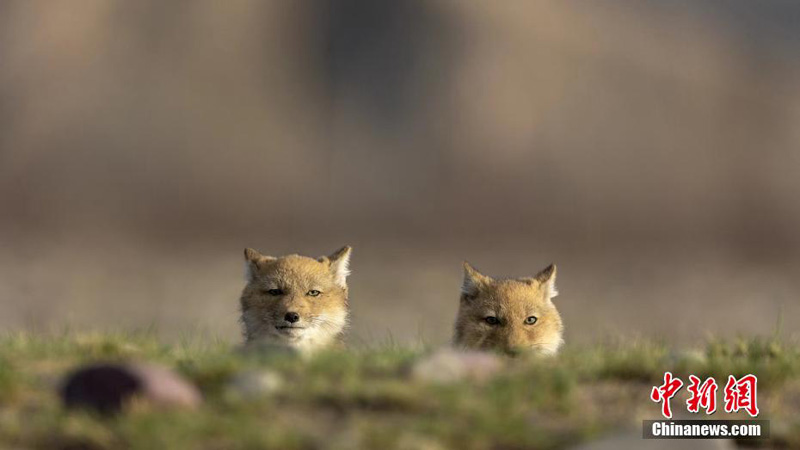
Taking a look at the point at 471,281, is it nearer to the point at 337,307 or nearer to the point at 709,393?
the point at 337,307

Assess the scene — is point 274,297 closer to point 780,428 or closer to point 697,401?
point 697,401

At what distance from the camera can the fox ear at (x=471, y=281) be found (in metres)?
11.4

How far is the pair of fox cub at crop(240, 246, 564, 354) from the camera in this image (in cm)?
1101

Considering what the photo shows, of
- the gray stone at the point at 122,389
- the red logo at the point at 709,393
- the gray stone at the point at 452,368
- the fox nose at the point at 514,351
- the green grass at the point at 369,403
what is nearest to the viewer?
the green grass at the point at 369,403

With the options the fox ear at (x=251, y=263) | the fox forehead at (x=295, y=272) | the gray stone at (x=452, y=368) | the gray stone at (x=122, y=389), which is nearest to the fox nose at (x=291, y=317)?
the fox forehead at (x=295, y=272)

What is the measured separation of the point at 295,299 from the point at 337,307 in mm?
523

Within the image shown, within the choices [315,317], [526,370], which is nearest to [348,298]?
[315,317]

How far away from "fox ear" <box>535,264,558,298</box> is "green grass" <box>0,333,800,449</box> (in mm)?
1977

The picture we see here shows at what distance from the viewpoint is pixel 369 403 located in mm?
7410

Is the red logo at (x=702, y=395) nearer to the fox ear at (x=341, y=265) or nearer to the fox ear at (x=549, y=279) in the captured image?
the fox ear at (x=549, y=279)

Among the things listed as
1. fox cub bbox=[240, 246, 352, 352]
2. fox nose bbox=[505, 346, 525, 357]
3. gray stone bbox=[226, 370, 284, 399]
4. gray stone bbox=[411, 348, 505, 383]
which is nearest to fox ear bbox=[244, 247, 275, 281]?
fox cub bbox=[240, 246, 352, 352]

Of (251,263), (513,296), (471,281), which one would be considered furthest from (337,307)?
(513,296)

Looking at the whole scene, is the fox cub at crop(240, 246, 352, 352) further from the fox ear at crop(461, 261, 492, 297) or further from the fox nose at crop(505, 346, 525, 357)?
the fox nose at crop(505, 346, 525, 357)

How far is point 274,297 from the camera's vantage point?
11.9m
